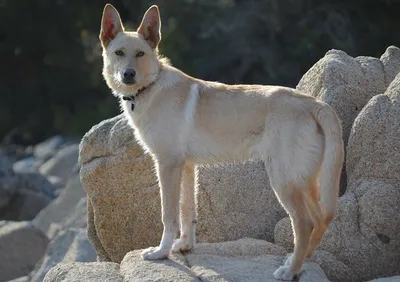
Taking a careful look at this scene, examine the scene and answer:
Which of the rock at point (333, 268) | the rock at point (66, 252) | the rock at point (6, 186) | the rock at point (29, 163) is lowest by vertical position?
the rock at point (29, 163)

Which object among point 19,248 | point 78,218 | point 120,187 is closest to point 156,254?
point 120,187

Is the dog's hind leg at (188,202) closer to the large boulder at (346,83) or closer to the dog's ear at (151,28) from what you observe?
the dog's ear at (151,28)

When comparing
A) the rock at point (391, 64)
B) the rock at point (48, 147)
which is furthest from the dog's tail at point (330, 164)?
the rock at point (48, 147)

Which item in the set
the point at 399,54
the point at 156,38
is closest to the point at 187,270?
the point at 156,38

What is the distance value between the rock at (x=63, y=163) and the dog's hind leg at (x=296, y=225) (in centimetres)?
1659

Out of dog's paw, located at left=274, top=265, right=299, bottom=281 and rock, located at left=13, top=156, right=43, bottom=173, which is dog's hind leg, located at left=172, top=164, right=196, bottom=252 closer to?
dog's paw, located at left=274, top=265, right=299, bottom=281

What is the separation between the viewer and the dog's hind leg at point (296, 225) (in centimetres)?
712

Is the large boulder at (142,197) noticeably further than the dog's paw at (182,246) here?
Yes

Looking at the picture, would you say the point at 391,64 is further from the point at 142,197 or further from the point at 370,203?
the point at 142,197

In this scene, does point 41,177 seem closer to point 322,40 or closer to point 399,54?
point 322,40

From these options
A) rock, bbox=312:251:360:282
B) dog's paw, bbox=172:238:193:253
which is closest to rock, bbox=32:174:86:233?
dog's paw, bbox=172:238:193:253

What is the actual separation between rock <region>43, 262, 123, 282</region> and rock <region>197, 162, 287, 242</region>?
164 centimetres

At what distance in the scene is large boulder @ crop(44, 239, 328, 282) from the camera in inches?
281

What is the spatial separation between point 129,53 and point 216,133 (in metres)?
1.04
